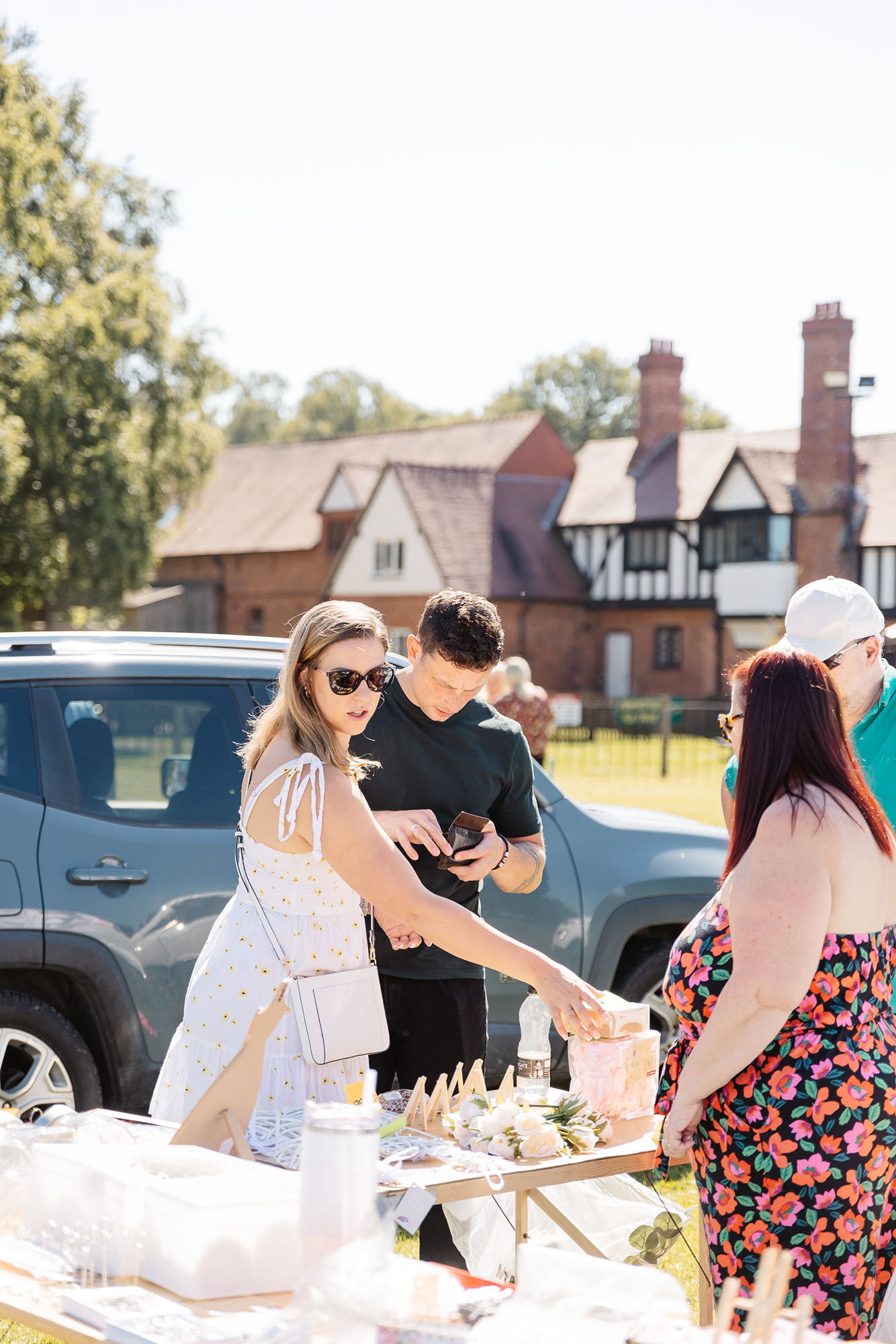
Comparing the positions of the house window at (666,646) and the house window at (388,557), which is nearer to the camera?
the house window at (666,646)

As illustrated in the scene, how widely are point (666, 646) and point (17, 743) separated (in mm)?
39708

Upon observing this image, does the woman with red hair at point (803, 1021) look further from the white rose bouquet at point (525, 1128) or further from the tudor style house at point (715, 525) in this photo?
the tudor style house at point (715, 525)

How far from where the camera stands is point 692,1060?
290 cm

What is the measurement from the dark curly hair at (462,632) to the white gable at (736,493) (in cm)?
3836

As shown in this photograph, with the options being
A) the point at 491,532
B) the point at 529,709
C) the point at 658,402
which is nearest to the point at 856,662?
the point at 529,709

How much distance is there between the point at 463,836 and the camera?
3754 millimetres

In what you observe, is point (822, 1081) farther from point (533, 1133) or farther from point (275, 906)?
point (275, 906)

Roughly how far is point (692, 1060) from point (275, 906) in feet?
3.30

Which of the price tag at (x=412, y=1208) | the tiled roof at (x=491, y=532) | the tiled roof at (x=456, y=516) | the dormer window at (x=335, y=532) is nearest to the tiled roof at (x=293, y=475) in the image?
the dormer window at (x=335, y=532)

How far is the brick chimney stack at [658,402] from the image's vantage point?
45.3 metres

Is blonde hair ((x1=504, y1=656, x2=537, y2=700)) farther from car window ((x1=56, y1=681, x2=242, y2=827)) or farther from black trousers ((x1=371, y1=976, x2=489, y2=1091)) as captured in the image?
black trousers ((x1=371, y1=976, x2=489, y2=1091))

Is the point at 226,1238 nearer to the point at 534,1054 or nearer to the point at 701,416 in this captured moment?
the point at 534,1054

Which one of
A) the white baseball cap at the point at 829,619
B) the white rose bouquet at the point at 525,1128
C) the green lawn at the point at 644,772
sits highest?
the white baseball cap at the point at 829,619

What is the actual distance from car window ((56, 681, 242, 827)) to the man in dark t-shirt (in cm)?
139
